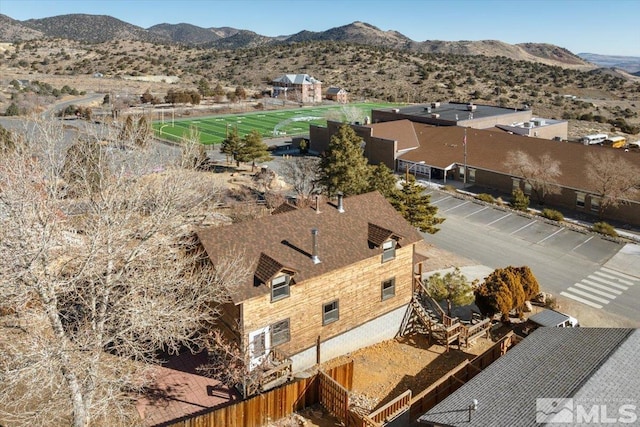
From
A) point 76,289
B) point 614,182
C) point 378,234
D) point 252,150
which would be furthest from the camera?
point 252,150

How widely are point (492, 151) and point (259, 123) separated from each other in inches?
1978

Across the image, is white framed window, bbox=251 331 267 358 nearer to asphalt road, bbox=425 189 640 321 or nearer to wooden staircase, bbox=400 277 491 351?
wooden staircase, bbox=400 277 491 351

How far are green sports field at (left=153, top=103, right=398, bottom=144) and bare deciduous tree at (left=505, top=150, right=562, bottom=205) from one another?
34656 millimetres

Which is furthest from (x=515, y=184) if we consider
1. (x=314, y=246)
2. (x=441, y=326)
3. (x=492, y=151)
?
(x=314, y=246)

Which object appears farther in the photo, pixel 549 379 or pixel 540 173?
pixel 540 173

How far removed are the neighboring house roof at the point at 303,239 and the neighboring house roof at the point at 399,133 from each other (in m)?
36.7

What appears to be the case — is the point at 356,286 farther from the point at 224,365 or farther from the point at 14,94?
the point at 14,94

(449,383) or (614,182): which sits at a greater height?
(614,182)

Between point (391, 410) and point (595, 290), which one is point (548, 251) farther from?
point (391, 410)

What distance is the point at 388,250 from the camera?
982 inches

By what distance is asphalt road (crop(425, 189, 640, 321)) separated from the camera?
104 feet

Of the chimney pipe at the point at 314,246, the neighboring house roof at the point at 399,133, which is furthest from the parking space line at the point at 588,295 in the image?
the neighboring house roof at the point at 399,133

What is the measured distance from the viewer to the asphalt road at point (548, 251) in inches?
1253

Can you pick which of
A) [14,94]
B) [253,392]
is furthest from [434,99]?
[253,392]
